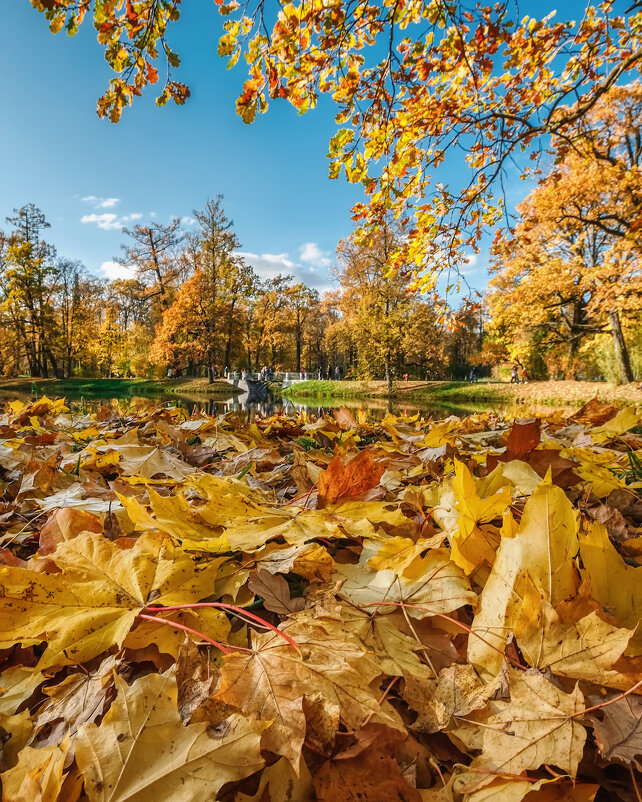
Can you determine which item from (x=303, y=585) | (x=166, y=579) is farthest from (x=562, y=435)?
(x=166, y=579)

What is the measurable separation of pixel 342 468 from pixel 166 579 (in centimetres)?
32

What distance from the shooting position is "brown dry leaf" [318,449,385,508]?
686 mm

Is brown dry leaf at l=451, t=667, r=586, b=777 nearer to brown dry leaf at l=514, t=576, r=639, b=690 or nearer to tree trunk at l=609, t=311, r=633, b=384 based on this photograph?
brown dry leaf at l=514, t=576, r=639, b=690

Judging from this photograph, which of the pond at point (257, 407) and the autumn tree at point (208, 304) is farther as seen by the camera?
the autumn tree at point (208, 304)

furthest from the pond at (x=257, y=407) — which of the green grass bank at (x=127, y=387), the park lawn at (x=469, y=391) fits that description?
the park lawn at (x=469, y=391)

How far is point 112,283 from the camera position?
3234 centimetres

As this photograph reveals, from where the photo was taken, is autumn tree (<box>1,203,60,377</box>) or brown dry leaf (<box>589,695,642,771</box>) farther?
autumn tree (<box>1,203,60,377</box>)

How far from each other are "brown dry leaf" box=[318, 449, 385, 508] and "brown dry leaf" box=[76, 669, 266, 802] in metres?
0.40

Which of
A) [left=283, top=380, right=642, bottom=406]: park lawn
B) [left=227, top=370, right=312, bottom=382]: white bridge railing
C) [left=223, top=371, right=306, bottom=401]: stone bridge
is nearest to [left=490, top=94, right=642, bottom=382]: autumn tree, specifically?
[left=283, top=380, right=642, bottom=406]: park lawn

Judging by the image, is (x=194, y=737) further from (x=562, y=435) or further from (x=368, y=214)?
(x=368, y=214)

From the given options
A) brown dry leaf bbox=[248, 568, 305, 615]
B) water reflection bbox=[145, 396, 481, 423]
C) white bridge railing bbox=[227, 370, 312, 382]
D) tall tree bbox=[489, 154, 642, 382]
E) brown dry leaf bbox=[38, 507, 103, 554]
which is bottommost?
water reflection bbox=[145, 396, 481, 423]

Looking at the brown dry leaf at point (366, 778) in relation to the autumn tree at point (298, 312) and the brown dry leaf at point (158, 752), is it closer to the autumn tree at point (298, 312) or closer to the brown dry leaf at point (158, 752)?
the brown dry leaf at point (158, 752)

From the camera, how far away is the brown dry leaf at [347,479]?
27.0 inches

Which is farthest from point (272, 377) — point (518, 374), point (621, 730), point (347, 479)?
point (621, 730)
